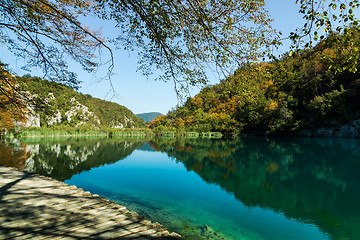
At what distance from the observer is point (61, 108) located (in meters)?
7.81

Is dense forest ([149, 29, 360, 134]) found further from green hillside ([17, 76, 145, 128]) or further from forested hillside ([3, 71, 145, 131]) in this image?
green hillside ([17, 76, 145, 128])

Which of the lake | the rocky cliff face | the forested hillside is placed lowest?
the lake

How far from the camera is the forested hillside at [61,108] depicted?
659 centimetres

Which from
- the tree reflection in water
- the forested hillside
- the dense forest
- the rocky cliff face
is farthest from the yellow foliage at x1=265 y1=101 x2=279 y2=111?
the forested hillside

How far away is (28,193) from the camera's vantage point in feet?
14.2

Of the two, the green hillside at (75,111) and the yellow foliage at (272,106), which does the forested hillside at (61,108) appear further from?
the yellow foliage at (272,106)

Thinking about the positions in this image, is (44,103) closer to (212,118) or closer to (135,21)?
(135,21)

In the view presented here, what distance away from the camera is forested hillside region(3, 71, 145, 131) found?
659cm

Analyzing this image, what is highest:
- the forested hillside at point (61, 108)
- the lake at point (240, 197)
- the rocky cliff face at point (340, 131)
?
the forested hillside at point (61, 108)

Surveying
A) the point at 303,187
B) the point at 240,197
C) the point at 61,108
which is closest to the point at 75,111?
the point at 61,108

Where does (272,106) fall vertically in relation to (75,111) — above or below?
below

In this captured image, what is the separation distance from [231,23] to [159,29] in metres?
1.49

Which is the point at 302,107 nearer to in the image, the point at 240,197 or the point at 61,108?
the point at 240,197

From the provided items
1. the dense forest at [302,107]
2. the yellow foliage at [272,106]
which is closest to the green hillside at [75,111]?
the dense forest at [302,107]
